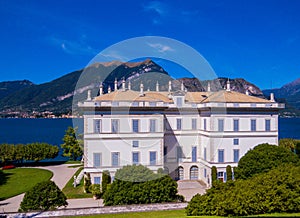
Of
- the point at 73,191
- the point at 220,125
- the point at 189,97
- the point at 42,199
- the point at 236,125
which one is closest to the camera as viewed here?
the point at 42,199

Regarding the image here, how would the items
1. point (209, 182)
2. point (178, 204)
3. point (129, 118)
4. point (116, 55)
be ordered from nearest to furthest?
point (178, 204) → point (116, 55) → point (129, 118) → point (209, 182)

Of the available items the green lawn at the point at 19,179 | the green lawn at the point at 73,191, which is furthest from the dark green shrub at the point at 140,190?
the green lawn at the point at 19,179

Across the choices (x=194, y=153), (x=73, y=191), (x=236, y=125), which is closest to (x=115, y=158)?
(x=73, y=191)

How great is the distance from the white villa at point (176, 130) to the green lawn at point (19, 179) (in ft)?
20.7

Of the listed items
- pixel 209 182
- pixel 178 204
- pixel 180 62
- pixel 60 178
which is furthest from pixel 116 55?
pixel 60 178

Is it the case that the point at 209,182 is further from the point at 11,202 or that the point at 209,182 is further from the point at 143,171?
the point at 11,202

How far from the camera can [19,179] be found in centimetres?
2803

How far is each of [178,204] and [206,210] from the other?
3360 millimetres

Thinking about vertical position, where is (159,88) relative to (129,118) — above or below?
above

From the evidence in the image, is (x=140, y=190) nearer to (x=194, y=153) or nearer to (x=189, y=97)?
(x=194, y=153)

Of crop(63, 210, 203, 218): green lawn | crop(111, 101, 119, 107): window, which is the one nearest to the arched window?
crop(111, 101, 119, 107): window

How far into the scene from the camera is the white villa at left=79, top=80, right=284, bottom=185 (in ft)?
76.7

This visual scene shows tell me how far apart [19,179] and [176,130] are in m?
16.1

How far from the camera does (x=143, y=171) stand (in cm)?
1830
